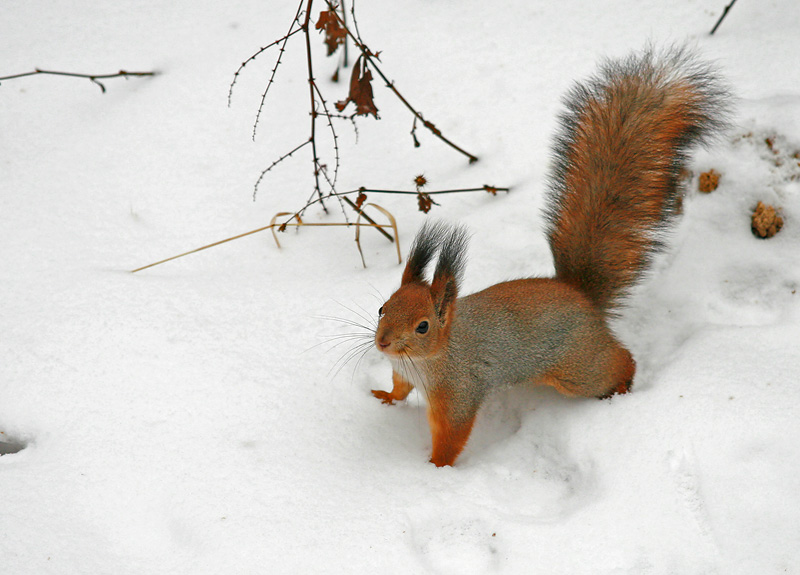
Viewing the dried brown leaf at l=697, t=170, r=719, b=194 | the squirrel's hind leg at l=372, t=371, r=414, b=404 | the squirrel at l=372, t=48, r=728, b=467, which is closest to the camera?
the squirrel at l=372, t=48, r=728, b=467

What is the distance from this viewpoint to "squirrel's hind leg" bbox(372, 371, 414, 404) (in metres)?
1.98

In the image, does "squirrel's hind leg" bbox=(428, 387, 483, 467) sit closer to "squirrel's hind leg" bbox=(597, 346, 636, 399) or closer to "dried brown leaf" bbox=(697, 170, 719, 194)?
"squirrel's hind leg" bbox=(597, 346, 636, 399)

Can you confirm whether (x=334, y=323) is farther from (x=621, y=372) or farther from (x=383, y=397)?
(x=621, y=372)

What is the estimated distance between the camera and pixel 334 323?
7.12ft

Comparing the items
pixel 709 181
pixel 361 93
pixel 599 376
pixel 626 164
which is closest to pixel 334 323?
pixel 361 93

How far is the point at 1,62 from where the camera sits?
283cm

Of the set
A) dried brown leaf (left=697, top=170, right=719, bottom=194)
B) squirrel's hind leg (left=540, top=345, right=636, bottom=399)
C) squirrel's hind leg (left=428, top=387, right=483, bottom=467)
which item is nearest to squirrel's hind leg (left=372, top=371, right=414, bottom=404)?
squirrel's hind leg (left=428, top=387, right=483, bottom=467)

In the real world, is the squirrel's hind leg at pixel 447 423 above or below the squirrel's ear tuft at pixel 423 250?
below

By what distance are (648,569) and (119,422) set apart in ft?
4.53

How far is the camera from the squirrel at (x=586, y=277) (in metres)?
1.88

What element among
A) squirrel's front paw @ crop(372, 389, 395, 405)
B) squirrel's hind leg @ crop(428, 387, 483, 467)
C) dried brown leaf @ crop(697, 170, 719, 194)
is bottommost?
squirrel's front paw @ crop(372, 389, 395, 405)

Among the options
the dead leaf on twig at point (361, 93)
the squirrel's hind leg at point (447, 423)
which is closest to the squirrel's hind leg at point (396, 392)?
the squirrel's hind leg at point (447, 423)

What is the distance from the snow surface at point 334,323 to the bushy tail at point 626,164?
266mm

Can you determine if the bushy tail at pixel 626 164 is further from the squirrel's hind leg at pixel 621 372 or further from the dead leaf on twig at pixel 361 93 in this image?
the dead leaf on twig at pixel 361 93
